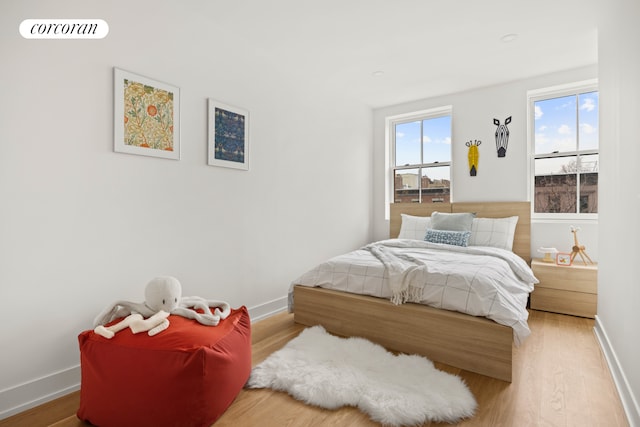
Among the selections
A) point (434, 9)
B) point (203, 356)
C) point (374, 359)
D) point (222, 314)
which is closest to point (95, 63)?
point (222, 314)

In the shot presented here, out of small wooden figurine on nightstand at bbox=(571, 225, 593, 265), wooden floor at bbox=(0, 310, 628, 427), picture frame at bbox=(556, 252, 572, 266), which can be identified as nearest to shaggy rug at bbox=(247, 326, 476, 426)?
wooden floor at bbox=(0, 310, 628, 427)

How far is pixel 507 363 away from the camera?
6.14ft

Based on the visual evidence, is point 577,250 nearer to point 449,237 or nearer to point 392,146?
point 449,237

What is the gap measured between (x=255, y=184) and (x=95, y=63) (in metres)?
1.43

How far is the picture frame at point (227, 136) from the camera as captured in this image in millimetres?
2576

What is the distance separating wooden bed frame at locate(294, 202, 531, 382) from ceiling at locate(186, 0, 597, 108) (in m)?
2.17

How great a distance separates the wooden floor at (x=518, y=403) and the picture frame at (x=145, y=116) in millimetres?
1498

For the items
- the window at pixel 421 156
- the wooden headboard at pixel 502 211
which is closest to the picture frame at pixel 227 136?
the wooden headboard at pixel 502 211

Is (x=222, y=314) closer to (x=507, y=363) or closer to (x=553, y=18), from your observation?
(x=507, y=363)

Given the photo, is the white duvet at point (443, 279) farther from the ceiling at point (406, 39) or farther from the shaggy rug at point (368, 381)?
the ceiling at point (406, 39)

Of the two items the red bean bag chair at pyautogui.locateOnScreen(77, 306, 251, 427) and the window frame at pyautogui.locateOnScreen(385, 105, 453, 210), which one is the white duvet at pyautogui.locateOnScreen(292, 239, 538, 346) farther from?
the window frame at pyautogui.locateOnScreen(385, 105, 453, 210)

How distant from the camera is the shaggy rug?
157 centimetres

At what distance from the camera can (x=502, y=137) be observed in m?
3.85

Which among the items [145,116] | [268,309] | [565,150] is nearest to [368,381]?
[268,309]
